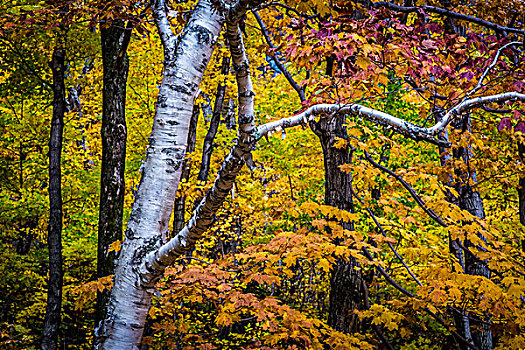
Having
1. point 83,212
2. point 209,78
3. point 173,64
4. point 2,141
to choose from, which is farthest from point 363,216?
point 2,141

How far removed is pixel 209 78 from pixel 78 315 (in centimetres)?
728

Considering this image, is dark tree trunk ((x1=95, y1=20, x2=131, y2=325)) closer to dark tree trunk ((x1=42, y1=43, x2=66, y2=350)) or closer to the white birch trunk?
dark tree trunk ((x1=42, y1=43, x2=66, y2=350))

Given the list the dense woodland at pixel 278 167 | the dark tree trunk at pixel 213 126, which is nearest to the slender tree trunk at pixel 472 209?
the dense woodland at pixel 278 167

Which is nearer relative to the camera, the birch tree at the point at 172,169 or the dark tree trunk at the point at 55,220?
the birch tree at the point at 172,169

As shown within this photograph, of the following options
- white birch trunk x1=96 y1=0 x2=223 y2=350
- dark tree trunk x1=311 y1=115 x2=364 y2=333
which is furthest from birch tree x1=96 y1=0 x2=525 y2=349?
dark tree trunk x1=311 y1=115 x2=364 y2=333

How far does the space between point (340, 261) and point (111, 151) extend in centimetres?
326

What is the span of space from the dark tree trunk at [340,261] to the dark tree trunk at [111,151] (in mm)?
2593

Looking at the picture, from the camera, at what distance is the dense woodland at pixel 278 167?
8.23ft

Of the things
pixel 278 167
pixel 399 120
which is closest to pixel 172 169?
pixel 399 120

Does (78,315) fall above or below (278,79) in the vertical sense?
below

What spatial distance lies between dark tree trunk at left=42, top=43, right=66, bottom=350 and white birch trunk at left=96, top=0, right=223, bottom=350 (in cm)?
422

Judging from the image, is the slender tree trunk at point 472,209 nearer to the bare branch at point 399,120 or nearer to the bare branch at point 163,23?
the bare branch at point 399,120

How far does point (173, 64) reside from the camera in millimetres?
2494

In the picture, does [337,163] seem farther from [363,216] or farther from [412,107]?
[412,107]
